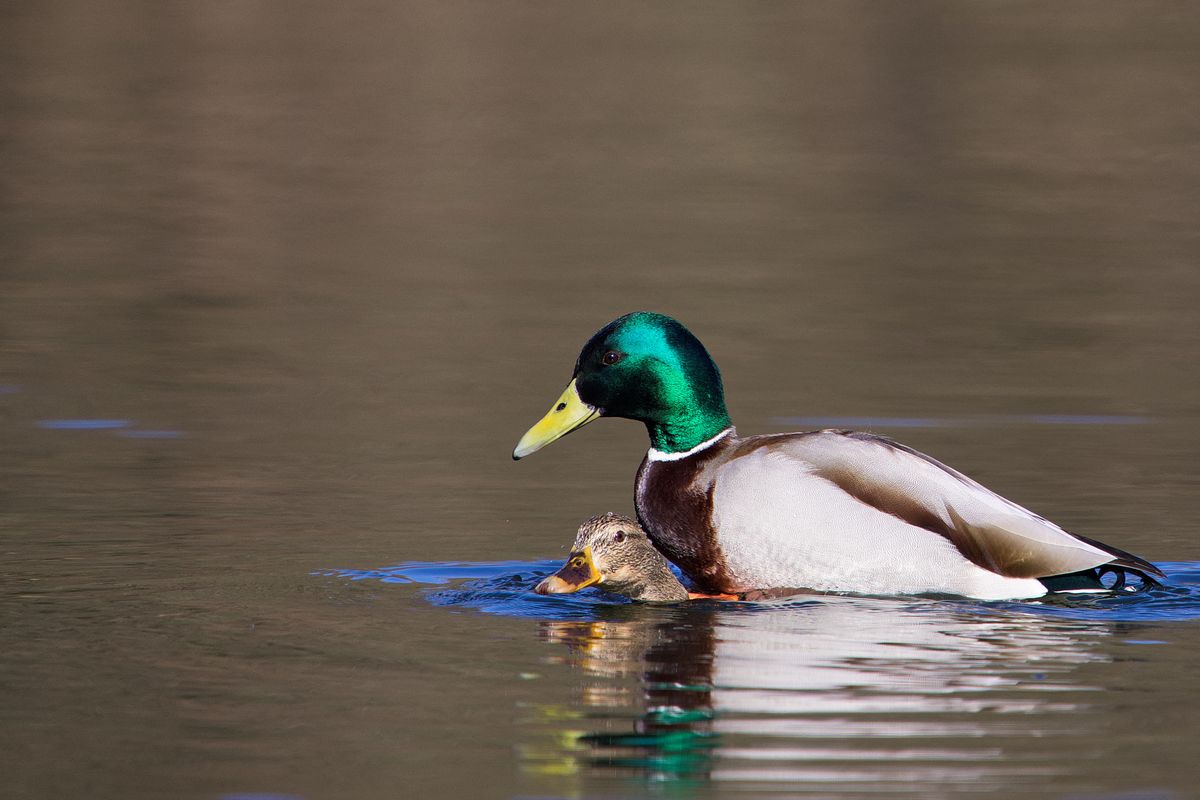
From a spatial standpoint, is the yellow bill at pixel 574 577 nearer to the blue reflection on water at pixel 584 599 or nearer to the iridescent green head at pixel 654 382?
the blue reflection on water at pixel 584 599

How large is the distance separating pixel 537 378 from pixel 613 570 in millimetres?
5370

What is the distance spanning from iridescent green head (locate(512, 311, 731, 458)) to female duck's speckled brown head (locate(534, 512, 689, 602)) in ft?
2.19

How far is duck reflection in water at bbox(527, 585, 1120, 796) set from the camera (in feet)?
20.1

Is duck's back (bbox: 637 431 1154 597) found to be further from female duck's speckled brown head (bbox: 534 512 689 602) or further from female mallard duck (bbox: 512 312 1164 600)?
female duck's speckled brown head (bbox: 534 512 689 602)

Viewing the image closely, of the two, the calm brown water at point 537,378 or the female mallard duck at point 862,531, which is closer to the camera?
the calm brown water at point 537,378

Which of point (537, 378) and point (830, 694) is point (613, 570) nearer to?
point (830, 694)

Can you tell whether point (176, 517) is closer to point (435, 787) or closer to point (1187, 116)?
point (435, 787)

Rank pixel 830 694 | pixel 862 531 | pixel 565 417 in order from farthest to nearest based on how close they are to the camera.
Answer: pixel 565 417 < pixel 862 531 < pixel 830 694

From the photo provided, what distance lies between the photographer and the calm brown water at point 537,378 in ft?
21.5

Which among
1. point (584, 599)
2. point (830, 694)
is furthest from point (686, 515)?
point (830, 694)

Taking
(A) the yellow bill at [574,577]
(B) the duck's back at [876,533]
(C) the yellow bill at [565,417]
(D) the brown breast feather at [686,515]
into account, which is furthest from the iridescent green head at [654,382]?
(A) the yellow bill at [574,577]

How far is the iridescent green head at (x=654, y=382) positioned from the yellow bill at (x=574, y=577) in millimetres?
724

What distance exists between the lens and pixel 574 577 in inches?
344

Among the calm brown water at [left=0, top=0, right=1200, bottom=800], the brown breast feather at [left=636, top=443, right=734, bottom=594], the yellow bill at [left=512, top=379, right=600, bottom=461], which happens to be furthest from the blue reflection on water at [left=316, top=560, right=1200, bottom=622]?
the yellow bill at [left=512, top=379, right=600, bottom=461]
